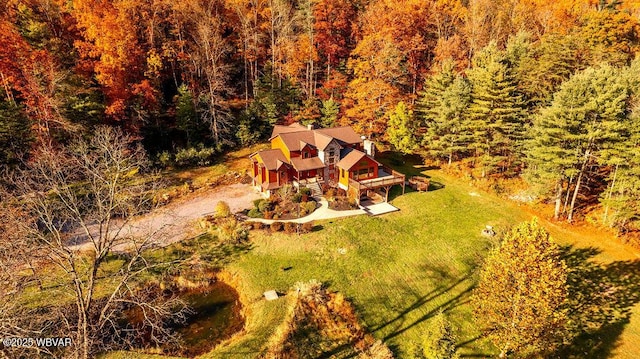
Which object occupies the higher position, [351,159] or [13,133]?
[13,133]

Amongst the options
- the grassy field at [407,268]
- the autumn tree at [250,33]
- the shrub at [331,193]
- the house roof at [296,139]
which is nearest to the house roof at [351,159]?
the shrub at [331,193]

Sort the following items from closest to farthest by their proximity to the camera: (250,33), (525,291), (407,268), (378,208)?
1. (525,291)
2. (407,268)
3. (378,208)
4. (250,33)

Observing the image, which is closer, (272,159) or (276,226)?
(276,226)

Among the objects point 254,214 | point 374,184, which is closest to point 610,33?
point 374,184

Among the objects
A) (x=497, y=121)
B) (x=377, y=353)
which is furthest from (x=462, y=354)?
(x=497, y=121)

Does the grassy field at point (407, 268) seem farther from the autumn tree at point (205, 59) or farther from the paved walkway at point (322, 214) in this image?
the autumn tree at point (205, 59)

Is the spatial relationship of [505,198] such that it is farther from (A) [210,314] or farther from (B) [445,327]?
(A) [210,314]

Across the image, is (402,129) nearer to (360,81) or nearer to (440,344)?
(360,81)
